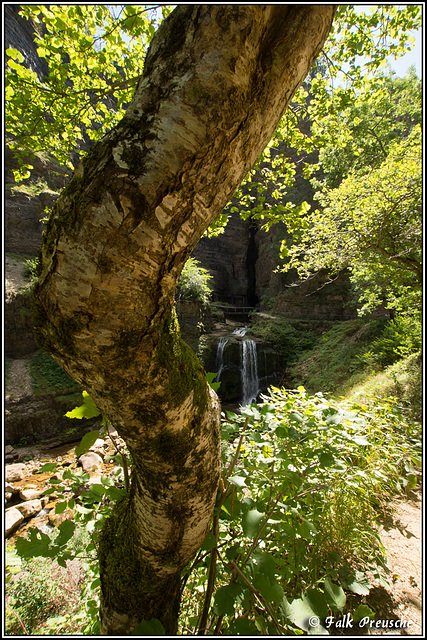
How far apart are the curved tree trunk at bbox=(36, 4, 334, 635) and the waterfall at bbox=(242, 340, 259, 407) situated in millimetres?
10828

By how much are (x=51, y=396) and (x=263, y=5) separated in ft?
39.3

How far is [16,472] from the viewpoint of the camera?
6.44m

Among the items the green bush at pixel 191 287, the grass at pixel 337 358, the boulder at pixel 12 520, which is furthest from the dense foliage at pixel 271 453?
the green bush at pixel 191 287

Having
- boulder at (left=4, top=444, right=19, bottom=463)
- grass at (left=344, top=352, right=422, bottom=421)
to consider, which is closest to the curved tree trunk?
grass at (left=344, top=352, right=422, bottom=421)

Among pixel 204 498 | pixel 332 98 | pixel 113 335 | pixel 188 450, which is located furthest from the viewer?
pixel 332 98

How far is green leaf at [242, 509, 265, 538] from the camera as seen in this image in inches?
39.2

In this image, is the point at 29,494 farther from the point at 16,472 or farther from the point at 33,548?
the point at 33,548

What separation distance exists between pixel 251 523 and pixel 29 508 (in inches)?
245

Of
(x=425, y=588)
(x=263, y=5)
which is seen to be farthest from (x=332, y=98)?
(x=425, y=588)

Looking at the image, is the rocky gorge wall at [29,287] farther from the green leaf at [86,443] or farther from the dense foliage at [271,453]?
the green leaf at [86,443]

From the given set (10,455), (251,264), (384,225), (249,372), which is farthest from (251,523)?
(251,264)

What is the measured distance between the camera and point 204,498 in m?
1.07

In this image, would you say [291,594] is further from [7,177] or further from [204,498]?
[7,177]

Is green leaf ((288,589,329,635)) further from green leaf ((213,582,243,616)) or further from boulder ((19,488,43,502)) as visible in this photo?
boulder ((19,488,43,502))
